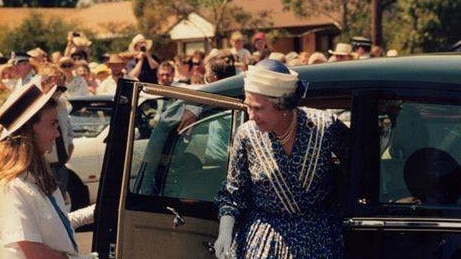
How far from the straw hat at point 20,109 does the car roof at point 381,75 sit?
1306mm

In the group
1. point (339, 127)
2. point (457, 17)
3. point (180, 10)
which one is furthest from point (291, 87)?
point (457, 17)

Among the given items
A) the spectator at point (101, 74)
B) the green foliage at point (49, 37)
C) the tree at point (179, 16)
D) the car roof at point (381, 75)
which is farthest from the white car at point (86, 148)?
the green foliage at point (49, 37)

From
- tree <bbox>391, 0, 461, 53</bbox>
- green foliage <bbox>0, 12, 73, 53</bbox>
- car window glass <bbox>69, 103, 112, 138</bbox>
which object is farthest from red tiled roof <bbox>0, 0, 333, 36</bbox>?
car window glass <bbox>69, 103, 112, 138</bbox>

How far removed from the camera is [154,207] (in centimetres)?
461

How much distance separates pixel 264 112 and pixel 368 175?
60 cm

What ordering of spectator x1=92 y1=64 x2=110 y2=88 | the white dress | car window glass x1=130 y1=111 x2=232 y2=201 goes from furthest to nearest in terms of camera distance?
1. spectator x1=92 y1=64 x2=110 y2=88
2. car window glass x1=130 y1=111 x2=232 y2=201
3. the white dress

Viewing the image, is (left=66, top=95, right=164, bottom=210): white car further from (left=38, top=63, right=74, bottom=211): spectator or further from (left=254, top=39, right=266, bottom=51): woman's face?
(left=254, top=39, right=266, bottom=51): woman's face

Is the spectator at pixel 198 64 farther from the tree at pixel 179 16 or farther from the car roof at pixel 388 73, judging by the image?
the tree at pixel 179 16

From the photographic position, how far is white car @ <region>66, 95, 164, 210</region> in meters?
10.7

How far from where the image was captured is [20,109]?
3648 millimetres

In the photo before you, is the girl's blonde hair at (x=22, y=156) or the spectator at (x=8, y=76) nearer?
the girl's blonde hair at (x=22, y=156)

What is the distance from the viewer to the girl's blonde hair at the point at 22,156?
142 inches

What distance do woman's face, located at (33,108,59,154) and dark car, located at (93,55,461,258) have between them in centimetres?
73

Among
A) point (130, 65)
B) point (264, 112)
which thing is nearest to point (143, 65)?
point (130, 65)
